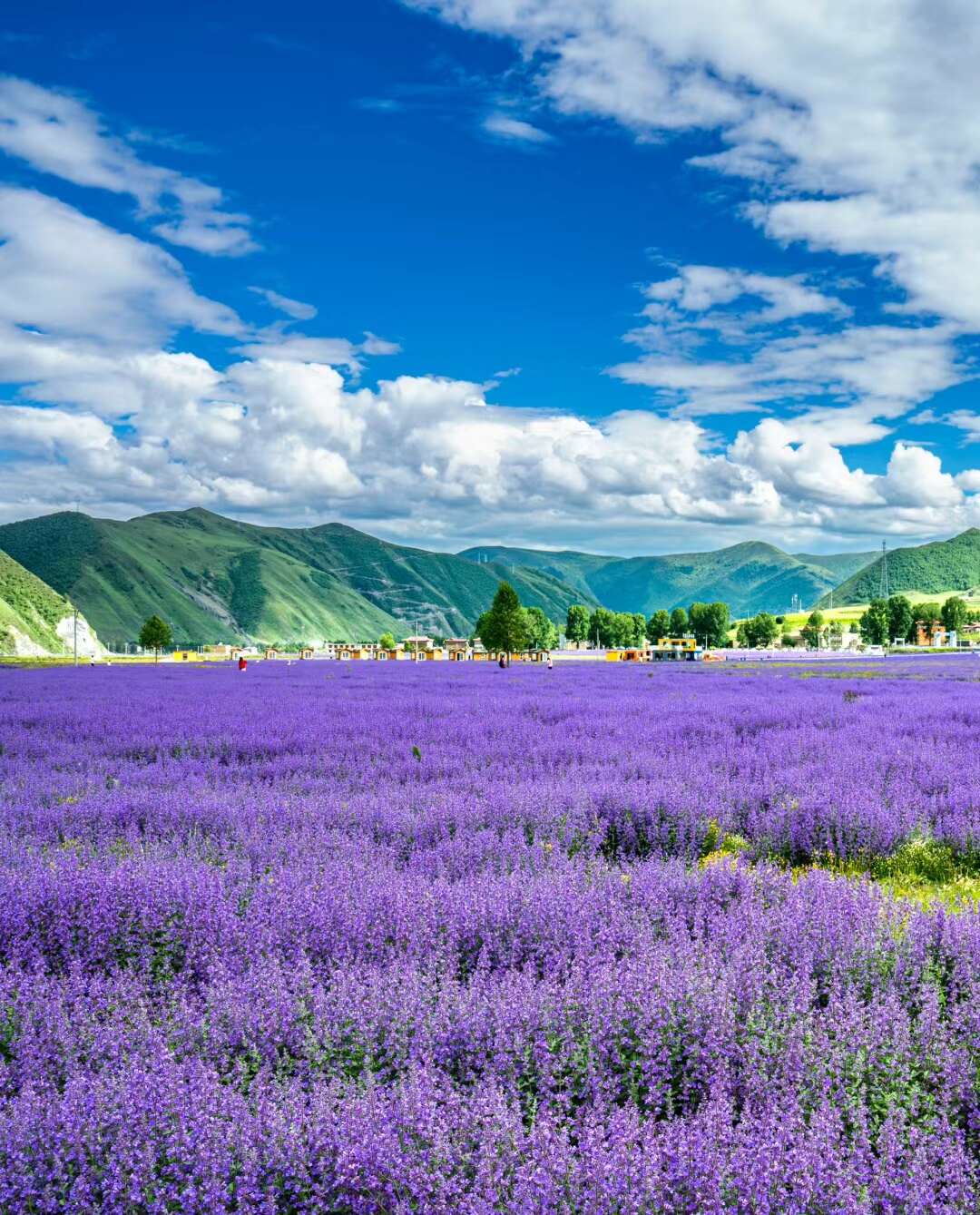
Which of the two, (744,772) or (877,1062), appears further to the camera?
(744,772)

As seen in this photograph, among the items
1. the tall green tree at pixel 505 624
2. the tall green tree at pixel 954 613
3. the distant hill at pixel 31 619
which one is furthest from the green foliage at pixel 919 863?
the tall green tree at pixel 954 613

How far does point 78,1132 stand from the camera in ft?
7.02

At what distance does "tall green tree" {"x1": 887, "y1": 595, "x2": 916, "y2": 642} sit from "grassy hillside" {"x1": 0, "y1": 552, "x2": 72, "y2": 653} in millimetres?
118632

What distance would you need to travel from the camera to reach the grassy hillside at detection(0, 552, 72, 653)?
104 meters

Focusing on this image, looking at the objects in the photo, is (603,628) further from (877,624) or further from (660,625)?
(877,624)

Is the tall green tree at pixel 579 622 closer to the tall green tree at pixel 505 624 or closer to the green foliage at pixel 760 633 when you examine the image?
the green foliage at pixel 760 633

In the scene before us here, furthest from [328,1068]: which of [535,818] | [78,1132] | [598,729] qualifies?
[598,729]

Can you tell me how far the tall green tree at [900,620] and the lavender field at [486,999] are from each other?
124502 millimetres

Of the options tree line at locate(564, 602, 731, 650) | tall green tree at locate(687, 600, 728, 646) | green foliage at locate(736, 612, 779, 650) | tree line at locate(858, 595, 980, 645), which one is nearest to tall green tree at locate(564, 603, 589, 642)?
tree line at locate(564, 602, 731, 650)

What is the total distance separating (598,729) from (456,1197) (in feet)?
31.4

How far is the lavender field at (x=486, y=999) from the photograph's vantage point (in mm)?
2023

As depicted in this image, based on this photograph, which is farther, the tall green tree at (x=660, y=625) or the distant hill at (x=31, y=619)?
the tall green tree at (x=660, y=625)

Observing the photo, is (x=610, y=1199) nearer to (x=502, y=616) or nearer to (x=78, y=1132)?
(x=78, y=1132)

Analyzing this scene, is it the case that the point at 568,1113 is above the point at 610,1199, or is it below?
below
